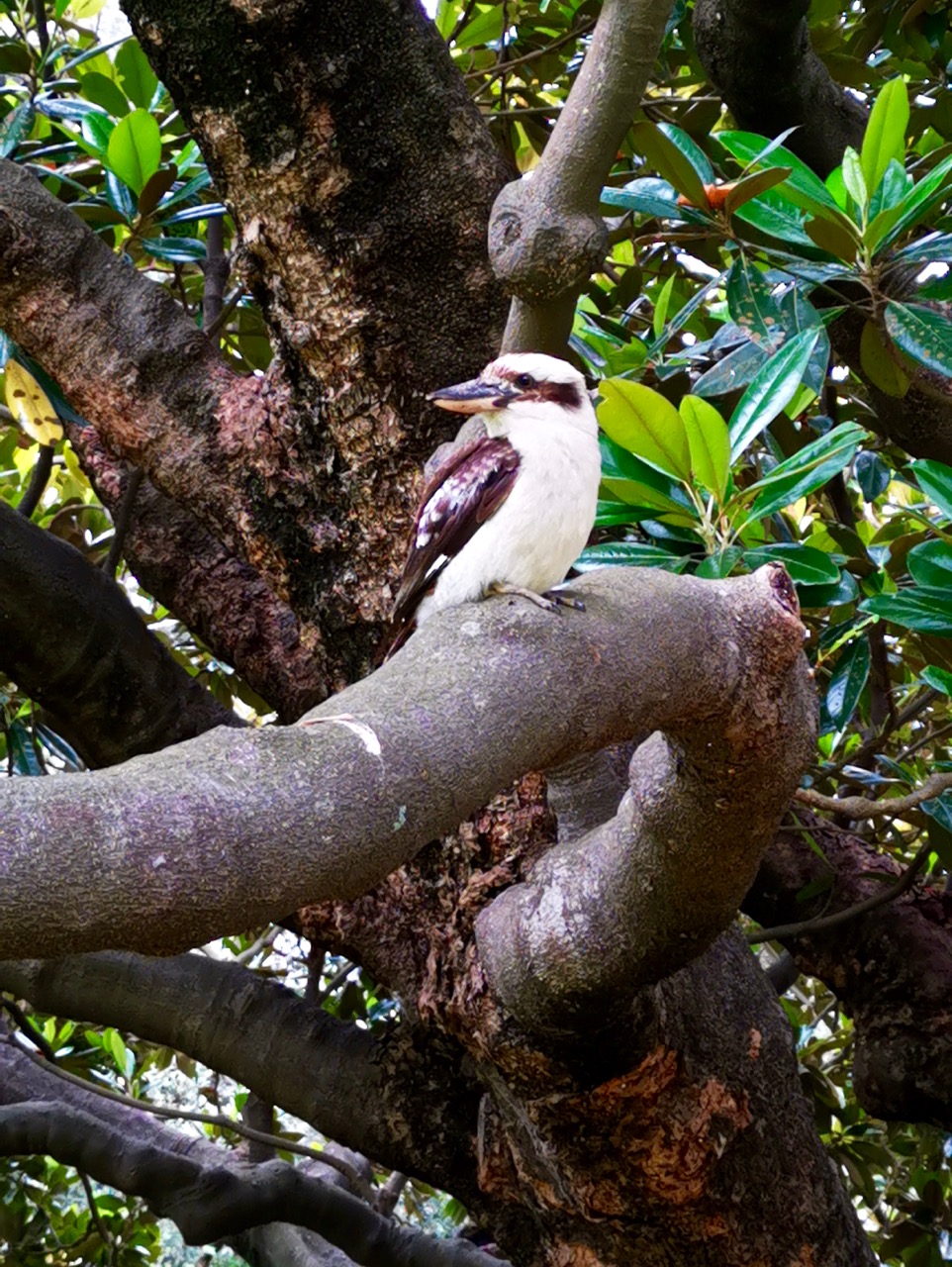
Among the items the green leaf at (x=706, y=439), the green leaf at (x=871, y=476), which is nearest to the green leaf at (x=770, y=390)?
the green leaf at (x=706, y=439)

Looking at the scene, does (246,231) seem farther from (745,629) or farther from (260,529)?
(745,629)

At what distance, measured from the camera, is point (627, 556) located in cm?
195

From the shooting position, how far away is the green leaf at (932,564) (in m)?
1.90

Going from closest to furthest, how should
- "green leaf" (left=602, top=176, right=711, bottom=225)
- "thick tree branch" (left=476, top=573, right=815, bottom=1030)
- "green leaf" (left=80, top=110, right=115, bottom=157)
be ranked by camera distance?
"thick tree branch" (left=476, top=573, right=815, bottom=1030) → "green leaf" (left=602, top=176, right=711, bottom=225) → "green leaf" (left=80, top=110, right=115, bottom=157)

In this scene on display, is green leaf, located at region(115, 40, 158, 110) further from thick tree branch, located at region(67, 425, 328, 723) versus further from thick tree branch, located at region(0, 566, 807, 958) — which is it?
thick tree branch, located at region(0, 566, 807, 958)

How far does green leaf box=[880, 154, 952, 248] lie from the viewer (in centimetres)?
178

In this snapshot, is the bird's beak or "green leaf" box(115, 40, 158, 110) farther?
"green leaf" box(115, 40, 158, 110)

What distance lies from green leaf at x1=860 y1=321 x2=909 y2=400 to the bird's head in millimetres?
566

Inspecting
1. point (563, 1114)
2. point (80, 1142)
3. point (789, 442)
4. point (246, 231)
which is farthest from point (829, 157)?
point (80, 1142)

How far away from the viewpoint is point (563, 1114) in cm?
190

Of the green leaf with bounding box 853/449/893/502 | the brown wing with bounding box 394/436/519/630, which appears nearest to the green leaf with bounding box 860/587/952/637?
the brown wing with bounding box 394/436/519/630

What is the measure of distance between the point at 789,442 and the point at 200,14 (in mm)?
1338

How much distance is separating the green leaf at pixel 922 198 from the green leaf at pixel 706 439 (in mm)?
414

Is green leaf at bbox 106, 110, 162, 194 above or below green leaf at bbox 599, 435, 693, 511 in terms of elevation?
above
